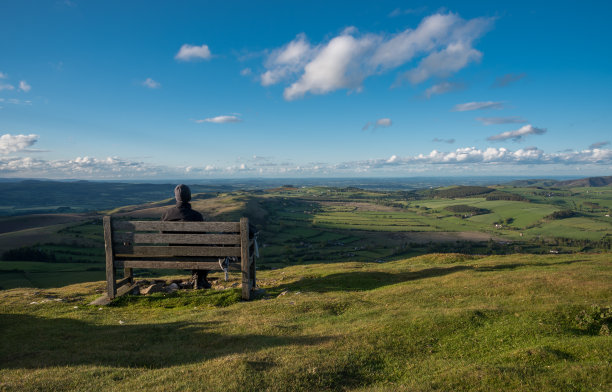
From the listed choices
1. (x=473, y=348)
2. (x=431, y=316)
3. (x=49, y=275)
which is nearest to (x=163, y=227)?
(x=431, y=316)

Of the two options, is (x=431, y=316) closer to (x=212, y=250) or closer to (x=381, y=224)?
(x=212, y=250)

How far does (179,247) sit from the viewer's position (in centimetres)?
1297

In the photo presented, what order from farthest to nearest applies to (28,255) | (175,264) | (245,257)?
(28,255)
(175,264)
(245,257)

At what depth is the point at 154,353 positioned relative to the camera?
775 centimetres

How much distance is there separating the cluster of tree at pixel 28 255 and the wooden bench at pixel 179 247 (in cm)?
8693

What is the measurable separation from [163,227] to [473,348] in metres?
11.6

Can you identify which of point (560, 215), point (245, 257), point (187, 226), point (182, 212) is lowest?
point (560, 215)

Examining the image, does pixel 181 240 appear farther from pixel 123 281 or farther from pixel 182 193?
pixel 123 281

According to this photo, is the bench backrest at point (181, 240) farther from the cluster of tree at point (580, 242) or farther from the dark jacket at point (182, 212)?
the cluster of tree at point (580, 242)

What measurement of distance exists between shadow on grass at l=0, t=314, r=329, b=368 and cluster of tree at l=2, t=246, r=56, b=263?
8990 cm

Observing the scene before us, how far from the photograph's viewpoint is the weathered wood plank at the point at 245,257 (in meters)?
12.8

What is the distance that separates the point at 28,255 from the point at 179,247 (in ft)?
322

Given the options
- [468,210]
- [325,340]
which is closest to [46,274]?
[325,340]

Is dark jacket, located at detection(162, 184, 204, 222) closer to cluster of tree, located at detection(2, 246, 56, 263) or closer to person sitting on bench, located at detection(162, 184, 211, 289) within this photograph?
person sitting on bench, located at detection(162, 184, 211, 289)
